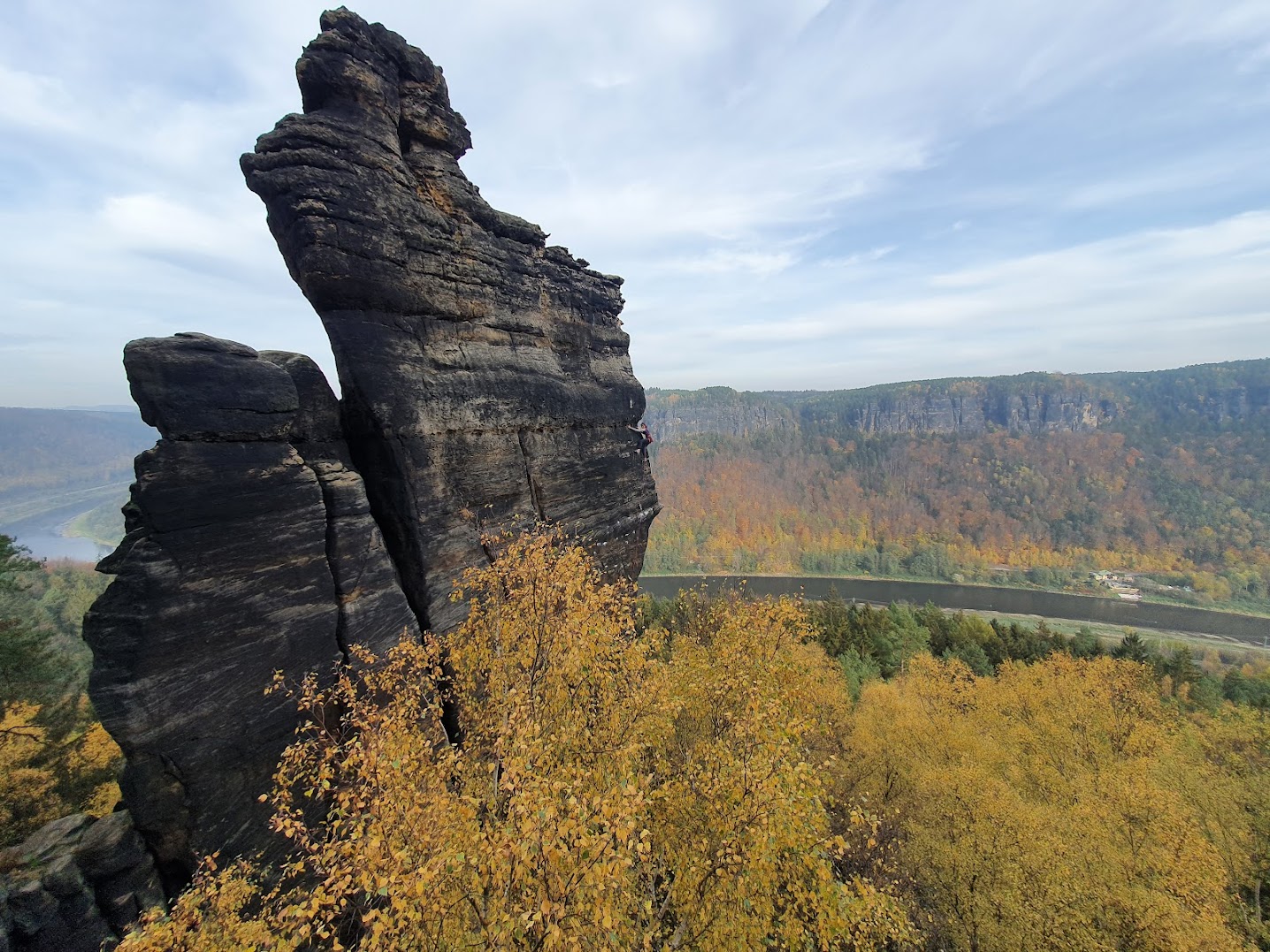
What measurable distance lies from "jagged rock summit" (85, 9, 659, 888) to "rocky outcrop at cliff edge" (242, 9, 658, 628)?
6 cm

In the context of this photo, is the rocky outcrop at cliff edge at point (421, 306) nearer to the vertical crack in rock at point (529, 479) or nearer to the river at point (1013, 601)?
the vertical crack in rock at point (529, 479)

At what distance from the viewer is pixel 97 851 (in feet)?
30.7

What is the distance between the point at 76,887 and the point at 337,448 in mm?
9197

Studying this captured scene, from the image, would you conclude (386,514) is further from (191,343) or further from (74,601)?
(74,601)

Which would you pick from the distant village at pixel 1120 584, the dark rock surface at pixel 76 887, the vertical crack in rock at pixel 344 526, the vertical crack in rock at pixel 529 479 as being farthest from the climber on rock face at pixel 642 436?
the distant village at pixel 1120 584

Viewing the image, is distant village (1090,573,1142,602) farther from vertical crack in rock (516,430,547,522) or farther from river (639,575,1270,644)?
vertical crack in rock (516,430,547,522)

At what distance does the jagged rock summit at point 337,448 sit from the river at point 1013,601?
2724 inches

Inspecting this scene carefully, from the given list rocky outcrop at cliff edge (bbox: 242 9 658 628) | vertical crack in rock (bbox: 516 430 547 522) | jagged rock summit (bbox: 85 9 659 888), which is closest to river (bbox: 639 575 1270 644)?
vertical crack in rock (bbox: 516 430 547 522)

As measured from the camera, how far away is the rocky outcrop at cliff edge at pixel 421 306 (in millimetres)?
12422

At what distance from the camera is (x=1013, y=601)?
10344 cm

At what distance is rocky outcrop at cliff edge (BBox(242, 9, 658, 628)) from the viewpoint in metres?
12.4

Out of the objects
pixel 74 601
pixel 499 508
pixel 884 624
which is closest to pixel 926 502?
pixel 884 624

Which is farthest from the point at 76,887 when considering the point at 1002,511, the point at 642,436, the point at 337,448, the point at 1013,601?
the point at 1002,511

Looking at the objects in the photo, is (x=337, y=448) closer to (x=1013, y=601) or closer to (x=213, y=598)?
(x=213, y=598)
